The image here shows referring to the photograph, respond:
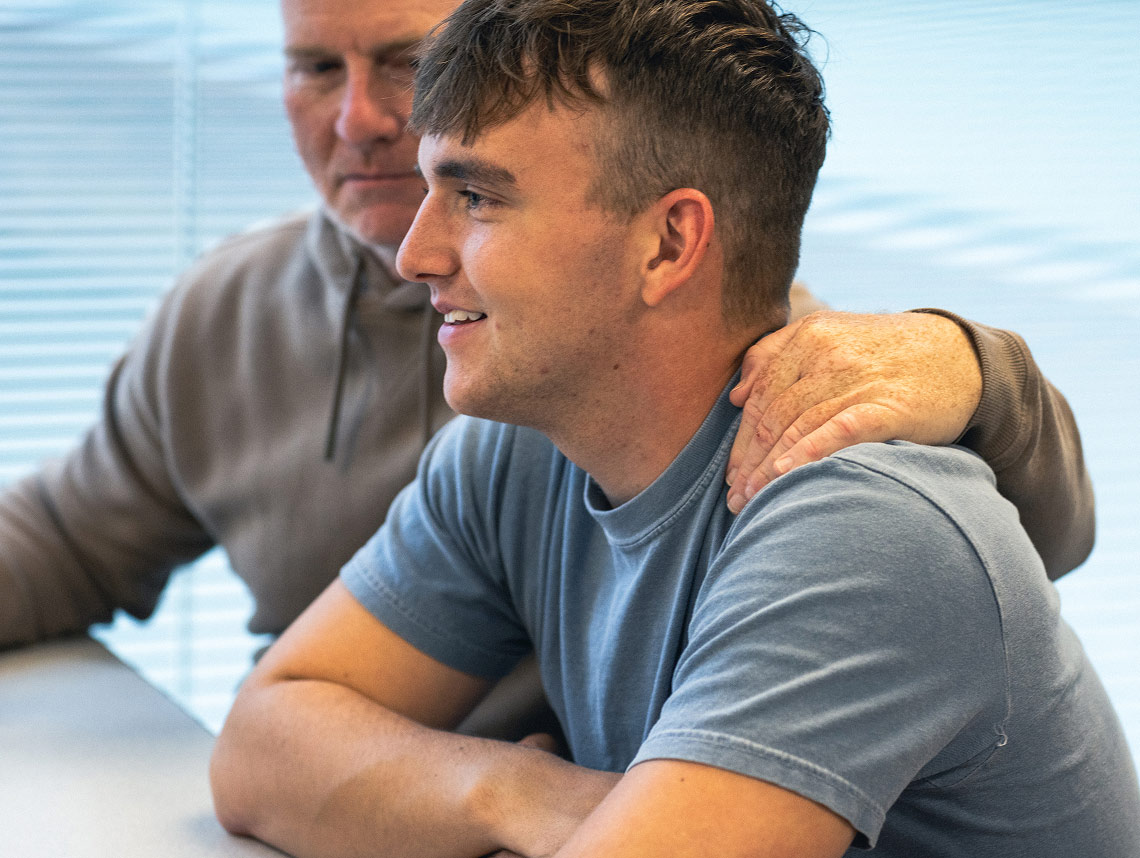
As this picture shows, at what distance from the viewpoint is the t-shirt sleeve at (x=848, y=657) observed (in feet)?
2.36

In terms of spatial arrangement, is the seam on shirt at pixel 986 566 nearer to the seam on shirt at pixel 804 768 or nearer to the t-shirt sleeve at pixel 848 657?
the t-shirt sleeve at pixel 848 657

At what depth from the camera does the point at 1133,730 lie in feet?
5.77

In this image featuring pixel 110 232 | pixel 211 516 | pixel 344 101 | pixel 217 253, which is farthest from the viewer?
pixel 110 232

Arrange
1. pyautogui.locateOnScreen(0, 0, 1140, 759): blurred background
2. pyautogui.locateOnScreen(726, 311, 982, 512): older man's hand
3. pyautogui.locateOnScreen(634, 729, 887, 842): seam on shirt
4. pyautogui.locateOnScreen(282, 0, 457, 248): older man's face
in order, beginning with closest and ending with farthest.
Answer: pyautogui.locateOnScreen(634, 729, 887, 842): seam on shirt → pyautogui.locateOnScreen(726, 311, 982, 512): older man's hand → pyautogui.locateOnScreen(282, 0, 457, 248): older man's face → pyautogui.locateOnScreen(0, 0, 1140, 759): blurred background

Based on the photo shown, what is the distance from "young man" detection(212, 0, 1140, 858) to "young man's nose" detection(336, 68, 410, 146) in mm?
439

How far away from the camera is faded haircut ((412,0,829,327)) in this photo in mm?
930

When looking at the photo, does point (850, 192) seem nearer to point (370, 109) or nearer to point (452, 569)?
→ point (370, 109)

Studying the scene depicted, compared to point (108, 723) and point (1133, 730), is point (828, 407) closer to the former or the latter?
point (108, 723)

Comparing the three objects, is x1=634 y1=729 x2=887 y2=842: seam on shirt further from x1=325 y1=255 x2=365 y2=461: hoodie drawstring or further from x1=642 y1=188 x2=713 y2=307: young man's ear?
x1=325 y1=255 x2=365 y2=461: hoodie drawstring

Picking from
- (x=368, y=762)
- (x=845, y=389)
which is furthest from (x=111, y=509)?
(x=845, y=389)

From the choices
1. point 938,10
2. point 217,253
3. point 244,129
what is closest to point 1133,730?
point 938,10

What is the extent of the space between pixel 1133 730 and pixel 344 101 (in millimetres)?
1424

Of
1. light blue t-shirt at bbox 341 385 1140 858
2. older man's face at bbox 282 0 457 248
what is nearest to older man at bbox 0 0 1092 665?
older man's face at bbox 282 0 457 248

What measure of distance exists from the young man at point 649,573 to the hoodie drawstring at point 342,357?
1.23ft
